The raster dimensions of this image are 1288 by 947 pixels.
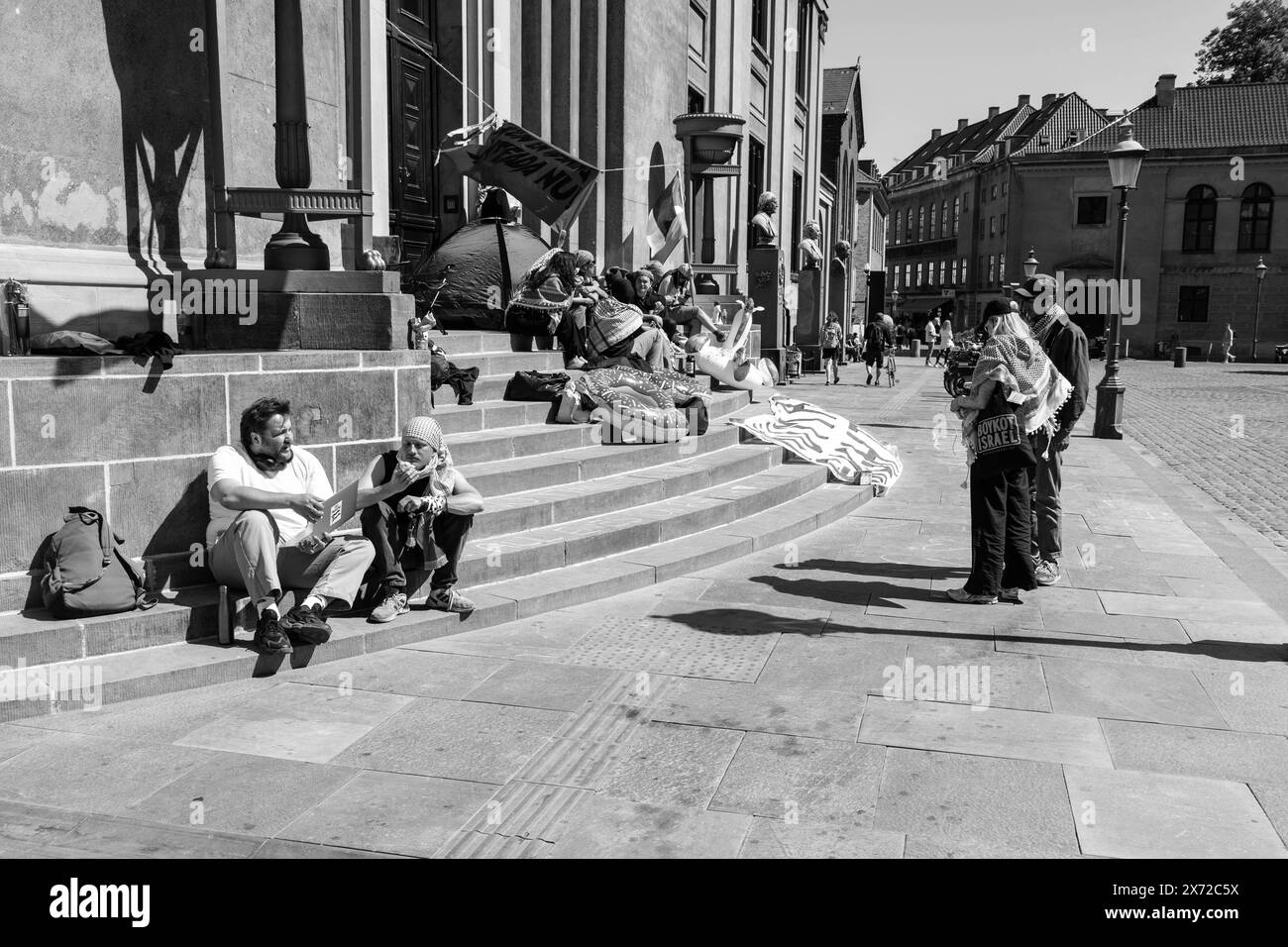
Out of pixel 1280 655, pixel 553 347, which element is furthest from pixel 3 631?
pixel 553 347

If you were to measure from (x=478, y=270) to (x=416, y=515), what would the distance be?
249 inches

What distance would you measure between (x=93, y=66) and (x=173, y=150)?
0.76m

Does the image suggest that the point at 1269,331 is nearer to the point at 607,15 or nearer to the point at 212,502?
the point at 607,15

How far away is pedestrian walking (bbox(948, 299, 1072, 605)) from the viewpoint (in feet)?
22.4

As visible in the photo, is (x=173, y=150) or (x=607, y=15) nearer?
(x=173, y=150)

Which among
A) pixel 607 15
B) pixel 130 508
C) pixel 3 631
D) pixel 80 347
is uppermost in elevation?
pixel 607 15

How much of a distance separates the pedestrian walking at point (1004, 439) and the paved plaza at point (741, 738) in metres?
0.27

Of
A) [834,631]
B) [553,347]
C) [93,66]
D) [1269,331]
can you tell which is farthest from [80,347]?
[1269,331]

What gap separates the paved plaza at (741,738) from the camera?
12.6 feet

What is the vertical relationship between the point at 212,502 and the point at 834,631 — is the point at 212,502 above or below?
above

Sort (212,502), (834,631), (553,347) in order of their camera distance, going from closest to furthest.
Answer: (212,502)
(834,631)
(553,347)

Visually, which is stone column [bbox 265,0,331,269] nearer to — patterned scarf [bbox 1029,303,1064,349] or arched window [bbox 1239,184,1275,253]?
patterned scarf [bbox 1029,303,1064,349]

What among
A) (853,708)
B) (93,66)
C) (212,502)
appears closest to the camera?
(853,708)

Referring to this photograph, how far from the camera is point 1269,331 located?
55438 mm
